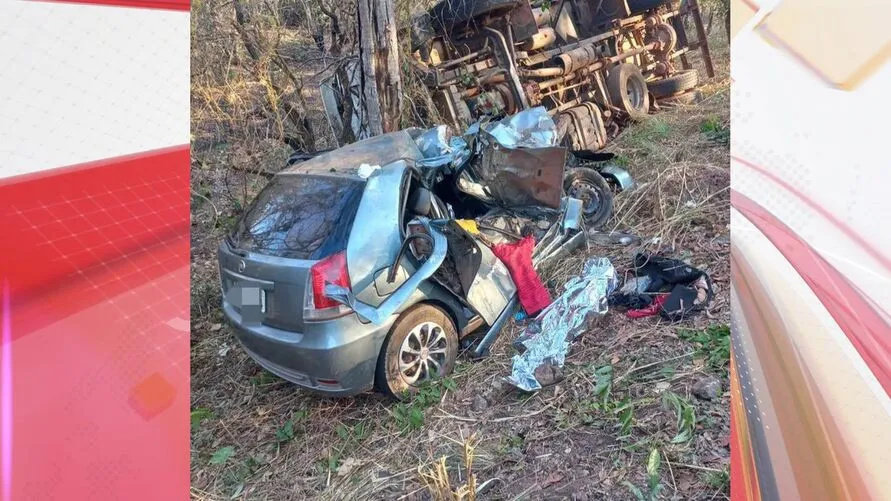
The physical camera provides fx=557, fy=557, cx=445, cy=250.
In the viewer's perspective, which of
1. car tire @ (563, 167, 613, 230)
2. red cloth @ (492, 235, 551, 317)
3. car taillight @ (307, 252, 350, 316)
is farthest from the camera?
car tire @ (563, 167, 613, 230)

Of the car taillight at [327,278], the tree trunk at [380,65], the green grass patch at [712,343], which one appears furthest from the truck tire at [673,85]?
the car taillight at [327,278]

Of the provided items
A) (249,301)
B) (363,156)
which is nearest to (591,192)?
(363,156)

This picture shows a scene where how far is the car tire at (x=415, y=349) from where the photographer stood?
349cm

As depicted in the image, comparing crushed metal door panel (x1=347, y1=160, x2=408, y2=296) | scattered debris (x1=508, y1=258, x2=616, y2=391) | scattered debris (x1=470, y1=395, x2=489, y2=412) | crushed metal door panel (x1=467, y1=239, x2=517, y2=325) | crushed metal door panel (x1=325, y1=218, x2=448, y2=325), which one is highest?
crushed metal door panel (x1=347, y1=160, x2=408, y2=296)

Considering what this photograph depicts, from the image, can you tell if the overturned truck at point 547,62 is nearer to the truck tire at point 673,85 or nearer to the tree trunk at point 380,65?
the truck tire at point 673,85

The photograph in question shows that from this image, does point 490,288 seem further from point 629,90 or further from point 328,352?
point 629,90

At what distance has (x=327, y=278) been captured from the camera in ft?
10.6

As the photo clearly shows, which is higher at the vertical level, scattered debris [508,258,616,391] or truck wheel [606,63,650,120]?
truck wheel [606,63,650,120]

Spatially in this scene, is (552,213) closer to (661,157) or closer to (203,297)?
(661,157)

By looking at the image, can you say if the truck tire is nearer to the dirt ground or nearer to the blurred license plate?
the dirt ground

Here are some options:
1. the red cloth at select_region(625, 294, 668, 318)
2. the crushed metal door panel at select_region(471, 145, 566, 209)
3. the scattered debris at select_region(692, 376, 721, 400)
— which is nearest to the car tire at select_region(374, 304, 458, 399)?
the crushed metal door panel at select_region(471, 145, 566, 209)

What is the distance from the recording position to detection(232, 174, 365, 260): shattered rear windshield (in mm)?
3352

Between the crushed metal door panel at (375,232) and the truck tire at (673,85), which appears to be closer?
the crushed metal door panel at (375,232)

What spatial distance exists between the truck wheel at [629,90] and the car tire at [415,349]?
5824 mm
